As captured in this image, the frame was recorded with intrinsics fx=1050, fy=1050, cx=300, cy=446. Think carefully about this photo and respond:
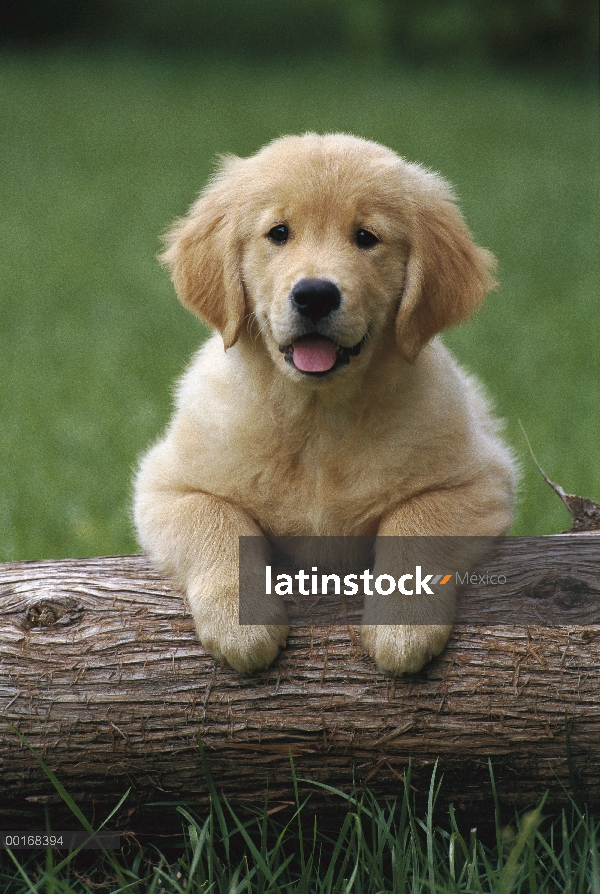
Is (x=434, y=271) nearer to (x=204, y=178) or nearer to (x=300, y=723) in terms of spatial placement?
(x=300, y=723)

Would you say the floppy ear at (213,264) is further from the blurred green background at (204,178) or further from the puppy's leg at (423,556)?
the blurred green background at (204,178)

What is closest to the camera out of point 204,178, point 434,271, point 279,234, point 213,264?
point 279,234

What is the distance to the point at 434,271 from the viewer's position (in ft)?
11.2

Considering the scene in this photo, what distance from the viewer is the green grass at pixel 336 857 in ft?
8.62

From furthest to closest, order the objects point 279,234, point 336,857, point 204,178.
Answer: point 204,178 < point 279,234 < point 336,857

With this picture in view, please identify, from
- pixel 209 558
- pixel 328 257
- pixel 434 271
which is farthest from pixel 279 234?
pixel 209 558

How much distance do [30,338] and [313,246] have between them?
6682mm

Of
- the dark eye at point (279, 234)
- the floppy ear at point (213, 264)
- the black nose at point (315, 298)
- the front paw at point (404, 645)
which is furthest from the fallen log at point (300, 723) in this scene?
the dark eye at point (279, 234)

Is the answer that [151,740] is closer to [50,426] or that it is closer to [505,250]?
[50,426]

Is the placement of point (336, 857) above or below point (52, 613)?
below

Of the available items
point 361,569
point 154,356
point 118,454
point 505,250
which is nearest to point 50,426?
point 118,454

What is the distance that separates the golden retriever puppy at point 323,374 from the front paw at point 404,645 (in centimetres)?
19
